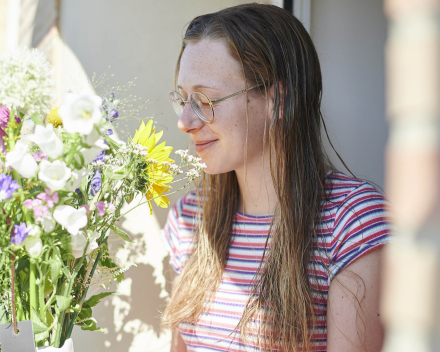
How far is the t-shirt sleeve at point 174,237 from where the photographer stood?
5.56 ft

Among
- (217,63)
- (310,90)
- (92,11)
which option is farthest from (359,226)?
(92,11)

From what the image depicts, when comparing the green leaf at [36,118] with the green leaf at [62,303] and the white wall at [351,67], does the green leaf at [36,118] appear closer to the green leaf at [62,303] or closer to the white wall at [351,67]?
the green leaf at [62,303]

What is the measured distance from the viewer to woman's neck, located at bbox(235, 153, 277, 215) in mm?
1488

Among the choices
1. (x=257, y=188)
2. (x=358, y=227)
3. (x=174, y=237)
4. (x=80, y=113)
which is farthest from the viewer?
(x=174, y=237)

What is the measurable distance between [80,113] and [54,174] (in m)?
0.11

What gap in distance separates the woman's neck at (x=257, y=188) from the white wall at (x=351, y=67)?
85 centimetres

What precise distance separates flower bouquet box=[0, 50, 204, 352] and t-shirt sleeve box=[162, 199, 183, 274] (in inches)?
28.5

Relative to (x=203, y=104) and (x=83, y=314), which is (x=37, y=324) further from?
(x=203, y=104)

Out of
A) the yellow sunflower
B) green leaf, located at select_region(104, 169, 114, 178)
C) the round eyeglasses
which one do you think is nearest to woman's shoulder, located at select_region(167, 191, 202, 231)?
the round eyeglasses

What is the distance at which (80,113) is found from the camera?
68 centimetres

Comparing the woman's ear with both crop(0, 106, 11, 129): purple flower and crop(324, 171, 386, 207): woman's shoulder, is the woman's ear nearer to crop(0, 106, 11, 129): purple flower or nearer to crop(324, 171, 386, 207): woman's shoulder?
crop(324, 171, 386, 207): woman's shoulder

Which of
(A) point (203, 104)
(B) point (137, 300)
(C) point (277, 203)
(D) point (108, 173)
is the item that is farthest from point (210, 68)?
(B) point (137, 300)

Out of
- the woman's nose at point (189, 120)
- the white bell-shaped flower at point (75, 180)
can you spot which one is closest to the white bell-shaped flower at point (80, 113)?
the white bell-shaped flower at point (75, 180)

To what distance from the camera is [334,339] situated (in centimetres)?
123
